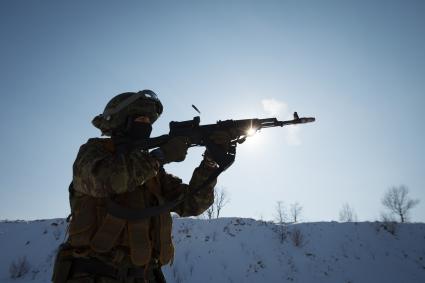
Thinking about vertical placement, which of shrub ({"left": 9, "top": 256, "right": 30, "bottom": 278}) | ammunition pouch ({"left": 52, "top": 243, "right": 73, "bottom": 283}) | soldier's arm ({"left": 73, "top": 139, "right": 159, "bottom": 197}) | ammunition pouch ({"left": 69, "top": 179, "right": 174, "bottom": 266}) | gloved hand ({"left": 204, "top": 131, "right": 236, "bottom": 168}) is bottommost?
shrub ({"left": 9, "top": 256, "right": 30, "bottom": 278})

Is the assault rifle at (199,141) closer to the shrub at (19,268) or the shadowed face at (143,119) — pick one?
the shadowed face at (143,119)

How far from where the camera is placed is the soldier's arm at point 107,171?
2686 millimetres

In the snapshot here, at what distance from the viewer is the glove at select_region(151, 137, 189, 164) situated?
10.3ft

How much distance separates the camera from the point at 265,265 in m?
13.4

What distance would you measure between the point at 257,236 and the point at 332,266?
3.37m

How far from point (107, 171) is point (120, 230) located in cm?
52

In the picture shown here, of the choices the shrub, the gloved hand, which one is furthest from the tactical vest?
the shrub

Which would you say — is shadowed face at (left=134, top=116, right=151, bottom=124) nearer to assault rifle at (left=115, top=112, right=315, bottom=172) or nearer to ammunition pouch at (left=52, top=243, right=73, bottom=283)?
assault rifle at (left=115, top=112, right=315, bottom=172)

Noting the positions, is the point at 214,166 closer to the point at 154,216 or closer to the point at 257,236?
the point at 154,216

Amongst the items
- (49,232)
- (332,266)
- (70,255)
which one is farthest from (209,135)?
(49,232)

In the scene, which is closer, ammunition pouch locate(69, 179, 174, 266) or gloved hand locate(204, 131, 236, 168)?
ammunition pouch locate(69, 179, 174, 266)

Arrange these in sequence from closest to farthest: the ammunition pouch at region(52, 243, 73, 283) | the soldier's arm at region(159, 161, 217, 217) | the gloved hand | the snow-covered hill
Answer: the ammunition pouch at region(52, 243, 73, 283) → the soldier's arm at region(159, 161, 217, 217) → the gloved hand → the snow-covered hill

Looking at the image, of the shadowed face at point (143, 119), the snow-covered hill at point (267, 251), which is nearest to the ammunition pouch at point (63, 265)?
the shadowed face at point (143, 119)

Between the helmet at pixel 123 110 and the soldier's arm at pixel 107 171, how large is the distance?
1.42ft
